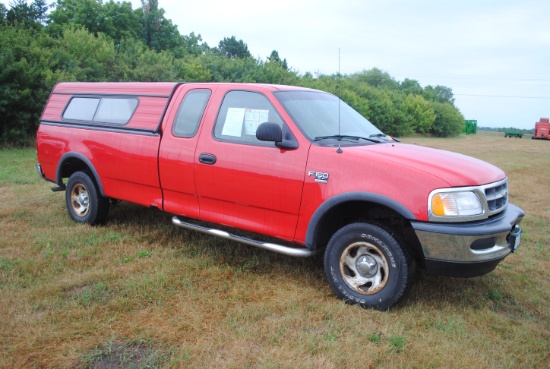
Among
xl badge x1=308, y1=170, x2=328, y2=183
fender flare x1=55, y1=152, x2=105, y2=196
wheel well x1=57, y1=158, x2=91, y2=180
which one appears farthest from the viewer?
wheel well x1=57, y1=158, x2=91, y2=180

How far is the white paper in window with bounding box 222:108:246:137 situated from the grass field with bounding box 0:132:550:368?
4.51ft

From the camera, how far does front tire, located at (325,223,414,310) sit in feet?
12.3

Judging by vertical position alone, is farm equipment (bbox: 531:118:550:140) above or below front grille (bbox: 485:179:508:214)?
above

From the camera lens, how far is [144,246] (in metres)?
5.38

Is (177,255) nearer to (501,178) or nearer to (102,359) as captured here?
(102,359)

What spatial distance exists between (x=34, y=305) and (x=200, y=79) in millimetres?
24135

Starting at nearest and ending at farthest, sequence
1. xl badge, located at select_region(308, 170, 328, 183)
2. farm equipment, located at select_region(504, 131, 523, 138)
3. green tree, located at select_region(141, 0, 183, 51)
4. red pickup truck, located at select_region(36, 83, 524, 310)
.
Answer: red pickup truck, located at select_region(36, 83, 524, 310)
xl badge, located at select_region(308, 170, 328, 183)
farm equipment, located at select_region(504, 131, 523, 138)
green tree, located at select_region(141, 0, 183, 51)

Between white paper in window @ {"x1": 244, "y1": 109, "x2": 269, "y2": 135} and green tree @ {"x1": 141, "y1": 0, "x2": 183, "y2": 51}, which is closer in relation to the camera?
white paper in window @ {"x1": 244, "y1": 109, "x2": 269, "y2": 135}

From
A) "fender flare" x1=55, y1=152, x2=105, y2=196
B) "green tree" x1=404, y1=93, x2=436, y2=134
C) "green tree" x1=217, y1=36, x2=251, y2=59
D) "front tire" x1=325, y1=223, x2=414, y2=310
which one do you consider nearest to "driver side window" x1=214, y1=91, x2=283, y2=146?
"front tire" x1=325, y1=223, x2=414, y2=310

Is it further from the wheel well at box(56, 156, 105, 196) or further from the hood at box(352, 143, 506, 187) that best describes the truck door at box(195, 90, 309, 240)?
the wheel well at box(56, 156, 105, 196)

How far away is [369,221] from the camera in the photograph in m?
4.00

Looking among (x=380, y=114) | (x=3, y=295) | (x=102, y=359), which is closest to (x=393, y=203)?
(x=102, y=359)

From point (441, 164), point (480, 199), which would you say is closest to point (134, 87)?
point (441, 164)

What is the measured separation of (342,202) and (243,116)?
1428 mm
